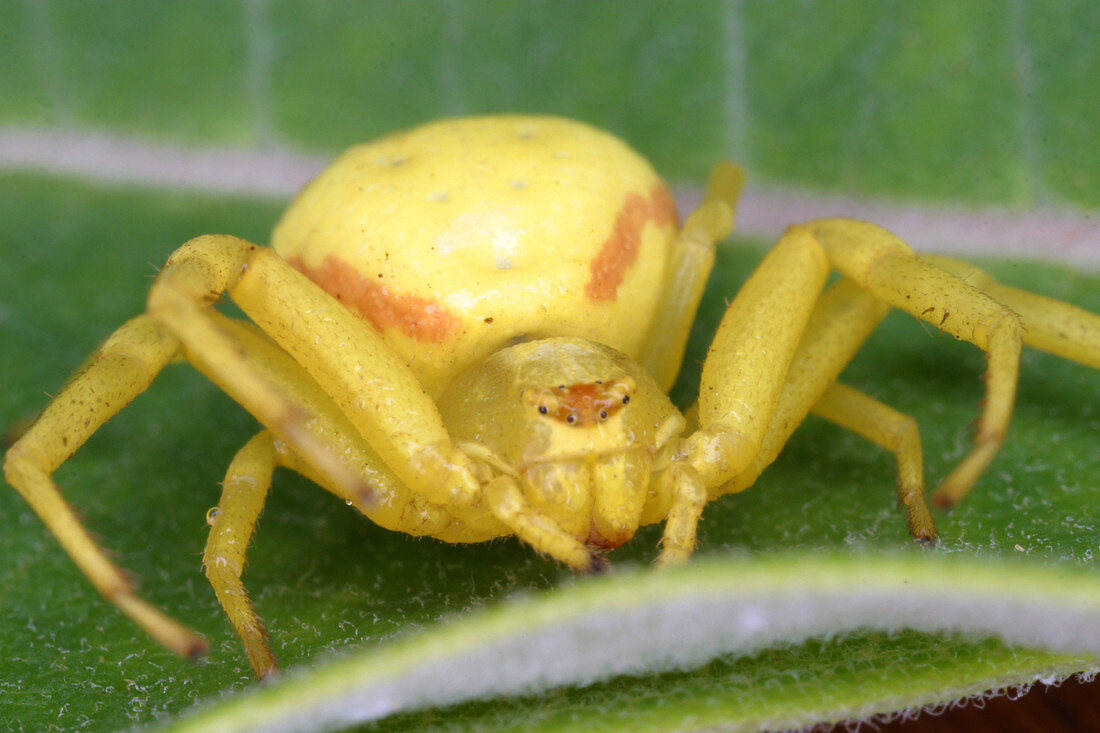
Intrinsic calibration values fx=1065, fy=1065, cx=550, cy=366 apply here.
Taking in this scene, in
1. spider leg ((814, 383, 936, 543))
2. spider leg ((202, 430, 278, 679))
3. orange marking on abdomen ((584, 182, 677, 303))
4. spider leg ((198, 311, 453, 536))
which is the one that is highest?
orange marking on abdomen ((584, 182, 677, 303))

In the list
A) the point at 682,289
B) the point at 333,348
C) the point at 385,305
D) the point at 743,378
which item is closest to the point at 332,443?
the point at 333,348

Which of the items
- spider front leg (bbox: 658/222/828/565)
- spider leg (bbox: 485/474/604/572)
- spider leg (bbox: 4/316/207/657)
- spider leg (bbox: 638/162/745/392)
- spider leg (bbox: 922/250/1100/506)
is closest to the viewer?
spider leg (bbox: 4/316/207/657)

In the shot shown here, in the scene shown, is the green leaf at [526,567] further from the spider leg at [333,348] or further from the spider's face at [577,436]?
the spider leg at [333,348]

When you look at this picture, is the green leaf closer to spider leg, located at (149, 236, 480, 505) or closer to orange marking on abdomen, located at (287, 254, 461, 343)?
spider leg, located at (149, 236, 480, 505)

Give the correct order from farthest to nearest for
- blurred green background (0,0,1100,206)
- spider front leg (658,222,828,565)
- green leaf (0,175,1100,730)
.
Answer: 1. blurred green background (0,0,1100,206)
2. spider front leg (658,222,828,565)
3. green leaf (0,175,1100,730)

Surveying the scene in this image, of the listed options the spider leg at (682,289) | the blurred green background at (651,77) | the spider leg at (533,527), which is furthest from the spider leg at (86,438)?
the blurred green background at (651,77)

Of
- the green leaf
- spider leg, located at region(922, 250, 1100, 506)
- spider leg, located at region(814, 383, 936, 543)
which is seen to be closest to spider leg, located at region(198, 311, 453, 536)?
the green leaf

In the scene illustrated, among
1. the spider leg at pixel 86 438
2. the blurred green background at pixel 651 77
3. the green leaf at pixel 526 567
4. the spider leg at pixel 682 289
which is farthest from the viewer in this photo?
the blurred green background at pixel 651 77
